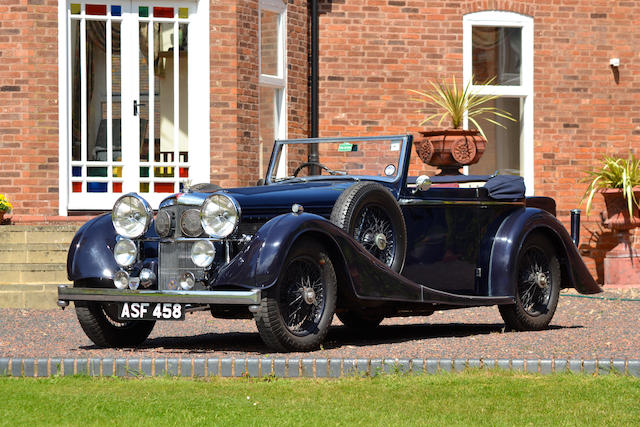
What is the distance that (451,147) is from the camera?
561 inches

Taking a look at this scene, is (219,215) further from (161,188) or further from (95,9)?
(95,9)

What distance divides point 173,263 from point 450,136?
756cm

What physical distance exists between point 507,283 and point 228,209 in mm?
2477

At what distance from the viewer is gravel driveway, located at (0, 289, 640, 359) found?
683 centimetres

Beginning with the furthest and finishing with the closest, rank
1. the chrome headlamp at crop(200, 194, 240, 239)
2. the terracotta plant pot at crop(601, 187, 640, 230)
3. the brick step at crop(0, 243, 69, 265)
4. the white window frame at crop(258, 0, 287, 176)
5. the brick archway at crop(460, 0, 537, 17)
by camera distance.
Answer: the brick archway at crop(460, 0, 537, 17) → the terracotta plant pot at crop(601, 187, 640, 230) → the white window frame at crop(258, 0, 287, 176) → the brick step at crop(0, 243, 69, 265) → the chrome headlamp at crop(200, 194, 240, 239)

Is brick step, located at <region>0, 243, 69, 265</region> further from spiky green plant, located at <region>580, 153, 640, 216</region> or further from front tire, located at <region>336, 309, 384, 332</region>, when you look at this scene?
spiky green plant, located at <region>580, 153, 640, 216</region>

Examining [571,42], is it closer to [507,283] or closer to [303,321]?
[507,283]

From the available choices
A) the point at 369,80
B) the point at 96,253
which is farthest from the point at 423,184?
the point at 369,80

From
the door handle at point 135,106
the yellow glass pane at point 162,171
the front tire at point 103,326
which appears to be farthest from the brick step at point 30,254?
the front tire at point 103,326

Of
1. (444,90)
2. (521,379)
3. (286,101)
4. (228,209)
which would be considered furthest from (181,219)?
(444,90)

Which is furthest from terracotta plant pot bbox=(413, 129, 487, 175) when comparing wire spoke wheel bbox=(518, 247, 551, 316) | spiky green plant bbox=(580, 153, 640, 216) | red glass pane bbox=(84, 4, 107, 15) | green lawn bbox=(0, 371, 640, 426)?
green lawn bbox=(0, 371, 640, 426)

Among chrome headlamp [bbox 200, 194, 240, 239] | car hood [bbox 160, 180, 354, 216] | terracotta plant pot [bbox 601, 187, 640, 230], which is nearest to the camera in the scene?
chrome headlamp [bbox 200, 194, 240, 239]

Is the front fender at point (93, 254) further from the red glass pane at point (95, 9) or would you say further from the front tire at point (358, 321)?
the red glass pane at point (95, 9)

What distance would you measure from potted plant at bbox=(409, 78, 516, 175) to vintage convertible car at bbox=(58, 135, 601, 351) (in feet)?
16.9
